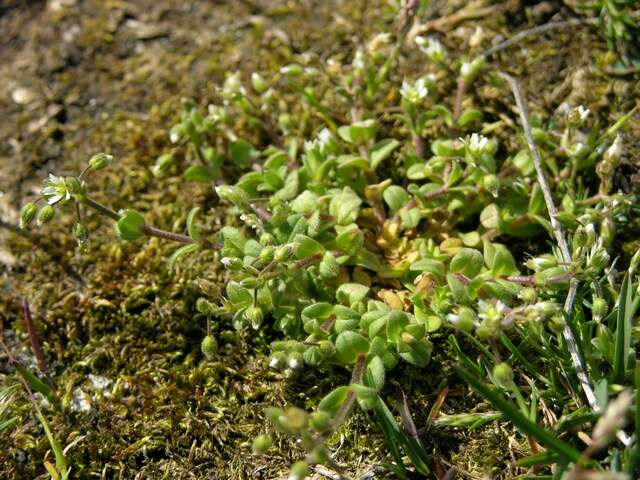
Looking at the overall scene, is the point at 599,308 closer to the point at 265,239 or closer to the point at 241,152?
the point at 265,239

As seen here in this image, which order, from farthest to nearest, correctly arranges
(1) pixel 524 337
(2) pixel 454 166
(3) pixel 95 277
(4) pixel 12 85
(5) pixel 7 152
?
(4) pixel 12 85 < (5) pixel 7 152 < (3) pixel 95 277 < (2) pixel 454 166 < (1) pixel 524 337

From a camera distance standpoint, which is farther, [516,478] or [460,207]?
[460,207]

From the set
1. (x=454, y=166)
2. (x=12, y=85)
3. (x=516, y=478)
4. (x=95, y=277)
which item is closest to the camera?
(x=516, y=478)

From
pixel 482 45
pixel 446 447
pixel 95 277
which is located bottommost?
pixel 446 447

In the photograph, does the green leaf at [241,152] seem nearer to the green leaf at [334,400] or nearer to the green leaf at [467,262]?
the green leaf at [467,262]

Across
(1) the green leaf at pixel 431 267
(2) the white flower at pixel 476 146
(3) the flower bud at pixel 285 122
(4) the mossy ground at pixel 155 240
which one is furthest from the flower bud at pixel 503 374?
(3) the flower bud at pixel 285 122

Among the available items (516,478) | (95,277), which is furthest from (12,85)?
(516,478)

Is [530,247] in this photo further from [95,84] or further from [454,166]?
[95,84]

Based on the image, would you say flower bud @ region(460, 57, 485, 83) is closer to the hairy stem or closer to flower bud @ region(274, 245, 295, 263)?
flower bud @ region(274, 245, 295, 263)
